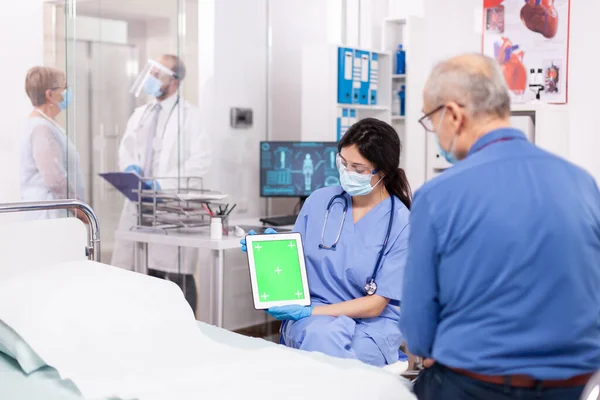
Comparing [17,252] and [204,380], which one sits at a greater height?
[17,252]

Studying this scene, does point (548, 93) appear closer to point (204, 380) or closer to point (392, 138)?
point (392, 138)

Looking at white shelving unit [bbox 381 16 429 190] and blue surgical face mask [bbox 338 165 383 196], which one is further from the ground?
white shelving unit [bbox 381 16 429 190]

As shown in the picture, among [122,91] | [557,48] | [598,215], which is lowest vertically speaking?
[598,215]

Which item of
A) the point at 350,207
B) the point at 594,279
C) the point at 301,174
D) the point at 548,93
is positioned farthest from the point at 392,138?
the point at 548,93

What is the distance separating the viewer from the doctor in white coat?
4.45 m

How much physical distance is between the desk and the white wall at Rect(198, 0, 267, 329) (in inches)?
29.1

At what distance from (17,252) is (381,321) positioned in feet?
4.31

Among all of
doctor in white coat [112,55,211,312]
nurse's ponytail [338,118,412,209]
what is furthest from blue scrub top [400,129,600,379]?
doctor in white coat [112,55,211,312]

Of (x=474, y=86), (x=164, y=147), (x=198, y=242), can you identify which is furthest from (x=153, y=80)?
(x=474, y=86)

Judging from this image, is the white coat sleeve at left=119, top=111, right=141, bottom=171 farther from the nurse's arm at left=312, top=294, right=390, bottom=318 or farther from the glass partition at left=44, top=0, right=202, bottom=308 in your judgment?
the nurse's arm at left=312, top=294, right=390, bottom=318

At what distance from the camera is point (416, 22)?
5.33 metres

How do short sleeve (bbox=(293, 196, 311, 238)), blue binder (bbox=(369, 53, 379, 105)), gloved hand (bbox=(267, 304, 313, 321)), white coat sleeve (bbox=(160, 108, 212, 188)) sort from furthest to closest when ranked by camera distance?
blue binder (bbox=(369, 53, 379, 105)) → white coat sleeve (bbox=(160, 108, 212, 188)) → short sleeve (bbox=(293, 196, 311, 238)) → gloved hand (bbox=(267, 304, 313, 321))

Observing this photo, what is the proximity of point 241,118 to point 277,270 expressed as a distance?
254cm

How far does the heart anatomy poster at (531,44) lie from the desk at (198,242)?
223 cm
